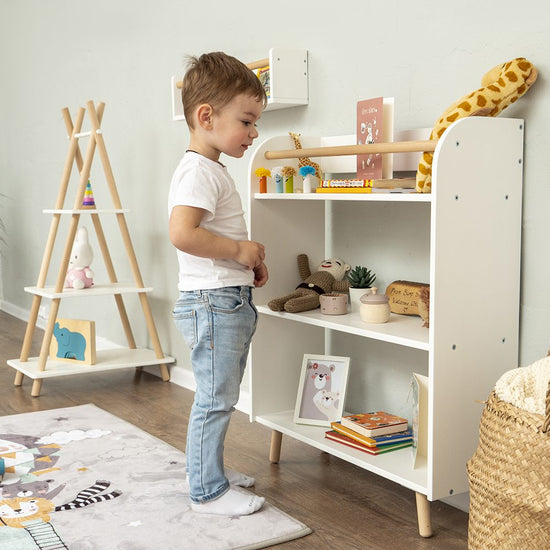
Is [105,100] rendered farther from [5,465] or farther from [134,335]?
[5,465]

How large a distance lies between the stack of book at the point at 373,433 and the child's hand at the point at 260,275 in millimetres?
413

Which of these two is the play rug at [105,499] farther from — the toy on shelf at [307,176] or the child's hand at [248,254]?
the toy on shelf at [307,176]

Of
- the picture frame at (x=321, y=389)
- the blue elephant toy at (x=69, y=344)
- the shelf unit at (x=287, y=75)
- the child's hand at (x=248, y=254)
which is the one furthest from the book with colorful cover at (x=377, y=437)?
the blue elephant toy at (x=69, y=344)

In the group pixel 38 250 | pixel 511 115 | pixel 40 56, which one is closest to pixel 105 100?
pixel 40 56

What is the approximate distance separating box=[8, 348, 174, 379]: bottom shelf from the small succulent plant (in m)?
1.31

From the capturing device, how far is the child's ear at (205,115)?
1729 mm

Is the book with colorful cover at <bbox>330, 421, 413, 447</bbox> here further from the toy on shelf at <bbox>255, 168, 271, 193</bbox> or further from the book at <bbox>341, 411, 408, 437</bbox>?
the toy on shelf at <bbox>255, 168, 271, 193</bbox>

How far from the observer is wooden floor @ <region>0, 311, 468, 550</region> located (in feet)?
5.65

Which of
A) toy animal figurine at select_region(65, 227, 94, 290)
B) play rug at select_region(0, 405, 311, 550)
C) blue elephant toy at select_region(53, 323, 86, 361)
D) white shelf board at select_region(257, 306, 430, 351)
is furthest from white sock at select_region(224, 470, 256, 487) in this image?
toy animal figurine at select_region(65, 227, 94, 290)

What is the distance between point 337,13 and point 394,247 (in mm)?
695

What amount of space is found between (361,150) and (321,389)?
0.71 metres

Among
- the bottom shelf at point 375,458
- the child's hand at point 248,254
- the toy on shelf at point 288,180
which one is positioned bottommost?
the bottom shelf at point 375,458

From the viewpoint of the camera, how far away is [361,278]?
2.08m

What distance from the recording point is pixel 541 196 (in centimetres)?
168
